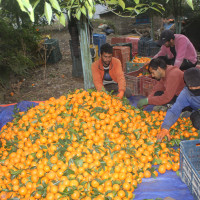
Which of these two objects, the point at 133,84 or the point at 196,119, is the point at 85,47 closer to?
the point at 133,84

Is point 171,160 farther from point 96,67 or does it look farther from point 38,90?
point 38,90

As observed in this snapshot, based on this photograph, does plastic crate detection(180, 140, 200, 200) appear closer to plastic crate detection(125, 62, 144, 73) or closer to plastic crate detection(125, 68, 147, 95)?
plastic crate detection(125, 68, 147, 95)

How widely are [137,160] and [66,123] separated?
3.77ft

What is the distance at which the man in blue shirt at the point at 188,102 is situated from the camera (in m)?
3.19

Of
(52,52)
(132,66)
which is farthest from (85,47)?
(52,52)

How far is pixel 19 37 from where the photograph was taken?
905 cm

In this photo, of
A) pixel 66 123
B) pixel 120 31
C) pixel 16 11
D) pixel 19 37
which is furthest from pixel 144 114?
pixel 120 31

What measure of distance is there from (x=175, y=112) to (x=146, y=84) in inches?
91.6

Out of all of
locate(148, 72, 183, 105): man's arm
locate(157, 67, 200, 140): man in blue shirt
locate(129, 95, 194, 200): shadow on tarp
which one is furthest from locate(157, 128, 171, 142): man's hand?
locate(148, 72, 183, 105): man's arm

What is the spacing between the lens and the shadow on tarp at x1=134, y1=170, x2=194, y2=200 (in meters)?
2.48

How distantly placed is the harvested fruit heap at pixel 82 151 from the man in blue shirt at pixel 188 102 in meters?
0.17

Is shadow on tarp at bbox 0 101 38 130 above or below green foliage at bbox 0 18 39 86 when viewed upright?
below

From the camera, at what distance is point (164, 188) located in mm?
2602

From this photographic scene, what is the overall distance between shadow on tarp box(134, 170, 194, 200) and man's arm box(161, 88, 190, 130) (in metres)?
0.75
